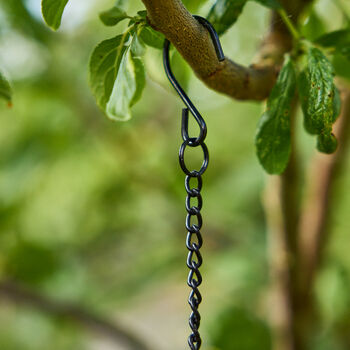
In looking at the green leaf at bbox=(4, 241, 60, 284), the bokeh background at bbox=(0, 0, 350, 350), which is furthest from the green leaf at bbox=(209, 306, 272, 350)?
the green leaf at bbox=(4, 241, 60, 284)

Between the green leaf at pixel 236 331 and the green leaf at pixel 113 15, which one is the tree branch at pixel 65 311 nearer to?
the green leaf at pixel 236 331

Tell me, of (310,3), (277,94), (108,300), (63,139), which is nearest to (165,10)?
(277,94)

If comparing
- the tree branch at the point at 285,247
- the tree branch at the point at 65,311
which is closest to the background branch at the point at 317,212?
the tree branch at the point at 285,247

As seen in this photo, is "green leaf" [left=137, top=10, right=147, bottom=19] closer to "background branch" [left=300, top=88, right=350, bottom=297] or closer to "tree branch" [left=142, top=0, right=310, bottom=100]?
"tree branch" [left=142, top=0, right=310, bottom=100]

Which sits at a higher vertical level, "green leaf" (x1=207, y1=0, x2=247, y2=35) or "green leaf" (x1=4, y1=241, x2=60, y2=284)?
"green leaf" (x1=4, y1=241, x2=60, y2=284)

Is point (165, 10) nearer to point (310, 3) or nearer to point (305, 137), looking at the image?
point (310, 3)

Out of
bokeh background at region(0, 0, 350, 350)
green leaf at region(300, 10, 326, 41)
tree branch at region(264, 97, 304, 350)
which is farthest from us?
bokeh background at region(0, 0, 350, 350)
